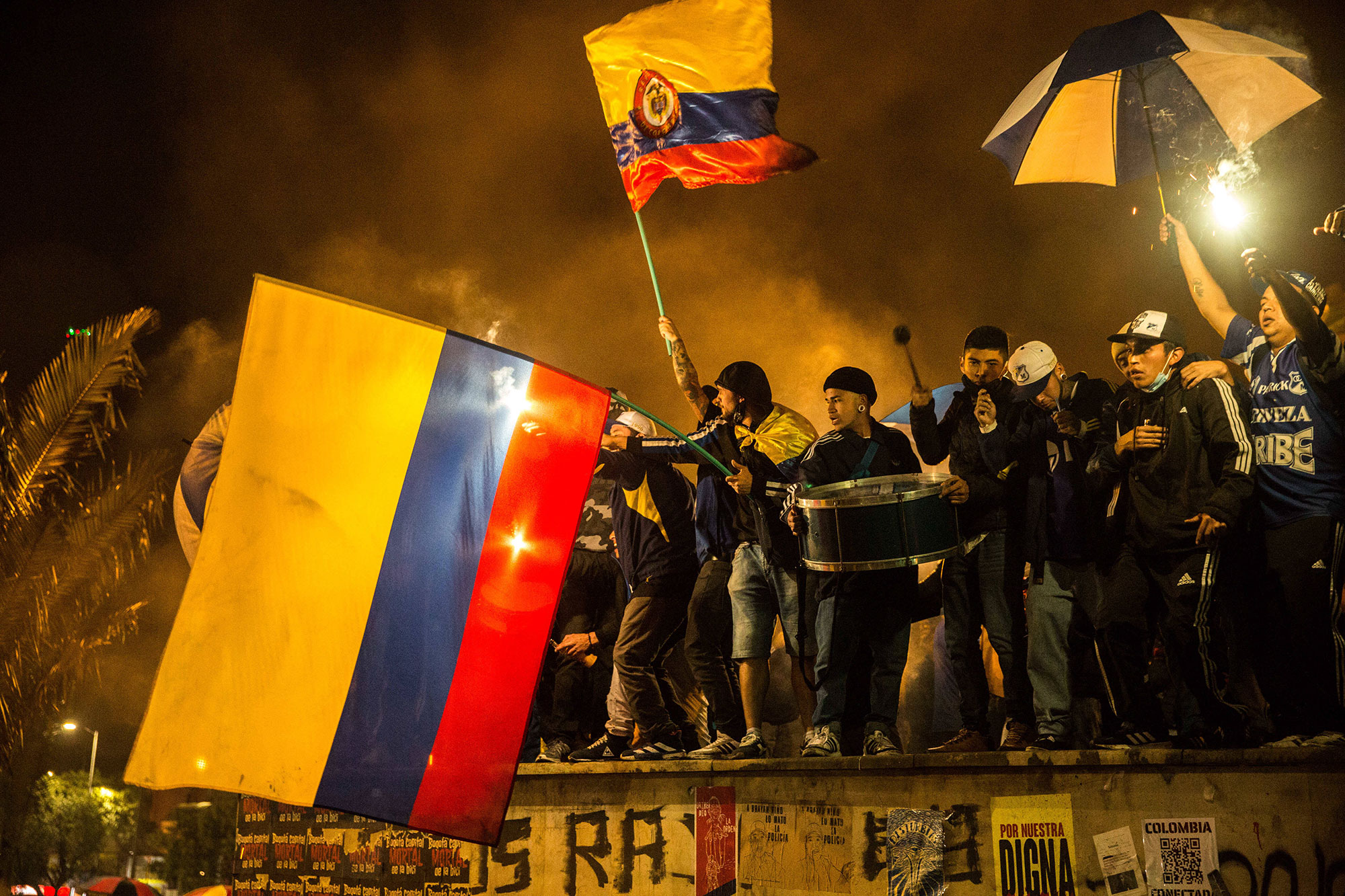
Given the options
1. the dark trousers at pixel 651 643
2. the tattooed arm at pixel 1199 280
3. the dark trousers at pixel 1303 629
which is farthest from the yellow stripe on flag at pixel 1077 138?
the dark trousers at pixel 651 643

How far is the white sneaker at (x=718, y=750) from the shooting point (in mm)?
6871

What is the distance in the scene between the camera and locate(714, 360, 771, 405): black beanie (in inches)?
300

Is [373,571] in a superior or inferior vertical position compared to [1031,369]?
inferior

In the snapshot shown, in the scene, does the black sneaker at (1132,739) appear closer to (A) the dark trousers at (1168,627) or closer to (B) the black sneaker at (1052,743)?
(A) the dark trousers at (1168,627)

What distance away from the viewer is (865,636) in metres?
6.67

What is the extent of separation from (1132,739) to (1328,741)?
89 centimetres

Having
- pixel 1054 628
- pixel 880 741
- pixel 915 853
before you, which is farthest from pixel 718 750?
pixel 1054 628

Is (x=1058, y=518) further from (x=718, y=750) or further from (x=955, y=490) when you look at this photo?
(x=718, y=750)

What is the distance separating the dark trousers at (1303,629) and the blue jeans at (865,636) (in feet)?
6.34

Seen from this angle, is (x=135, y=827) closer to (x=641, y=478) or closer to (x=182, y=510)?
(x=182, y=510)

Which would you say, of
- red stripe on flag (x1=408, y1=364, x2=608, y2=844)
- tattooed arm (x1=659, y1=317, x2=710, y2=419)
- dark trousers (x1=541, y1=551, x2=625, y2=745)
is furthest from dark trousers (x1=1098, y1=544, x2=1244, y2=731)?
dark trousers (x1=541, y1=551, x2=625, y2=745)

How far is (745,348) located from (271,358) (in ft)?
23.8

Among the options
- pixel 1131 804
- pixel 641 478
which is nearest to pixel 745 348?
pixel 641 478

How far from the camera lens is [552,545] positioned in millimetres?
4816
